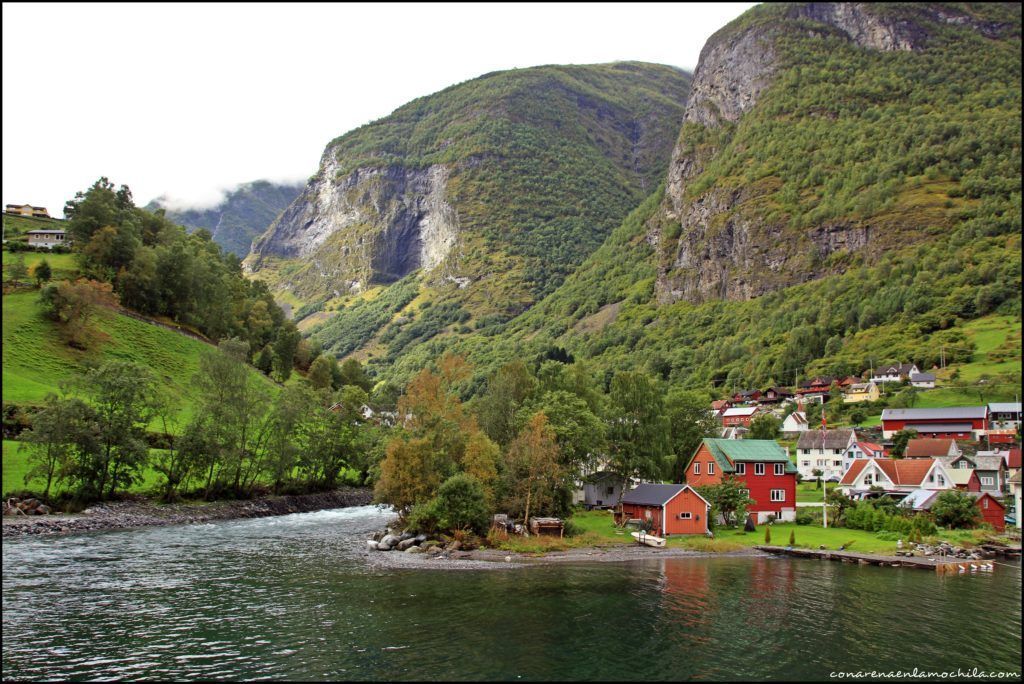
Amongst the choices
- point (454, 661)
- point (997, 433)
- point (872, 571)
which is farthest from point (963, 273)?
point (454, 661)

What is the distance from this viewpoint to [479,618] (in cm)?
3553

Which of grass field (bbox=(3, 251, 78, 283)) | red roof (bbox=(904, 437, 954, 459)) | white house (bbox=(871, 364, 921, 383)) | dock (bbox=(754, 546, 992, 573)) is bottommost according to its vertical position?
dock (bbox=(754, 546, 992, 573))

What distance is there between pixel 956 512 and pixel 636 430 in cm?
3086

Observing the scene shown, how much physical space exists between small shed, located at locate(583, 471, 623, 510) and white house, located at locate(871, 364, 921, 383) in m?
80.7

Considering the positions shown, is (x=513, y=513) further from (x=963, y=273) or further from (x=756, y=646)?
(x=963, y=273)

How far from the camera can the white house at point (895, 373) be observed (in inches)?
5394

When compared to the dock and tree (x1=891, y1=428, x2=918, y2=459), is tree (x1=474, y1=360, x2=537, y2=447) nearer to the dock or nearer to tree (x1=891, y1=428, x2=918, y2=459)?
the dock

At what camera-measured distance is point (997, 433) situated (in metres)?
107

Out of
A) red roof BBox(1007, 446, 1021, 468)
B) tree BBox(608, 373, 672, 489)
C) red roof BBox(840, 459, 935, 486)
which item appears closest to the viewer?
tree BBox(608, 373, 672, 489)

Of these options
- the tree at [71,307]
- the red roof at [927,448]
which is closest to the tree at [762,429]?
the red roof at [927,448]

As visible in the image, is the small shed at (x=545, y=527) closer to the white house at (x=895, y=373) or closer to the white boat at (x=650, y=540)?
the white boat at (x=650, y=540)

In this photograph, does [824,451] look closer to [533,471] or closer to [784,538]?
[784,538]

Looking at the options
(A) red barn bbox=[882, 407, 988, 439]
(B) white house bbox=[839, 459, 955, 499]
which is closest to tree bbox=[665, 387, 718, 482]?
(B) white house bbox=[839, 459, 955, 499]

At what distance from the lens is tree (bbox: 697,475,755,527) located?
66750mm
